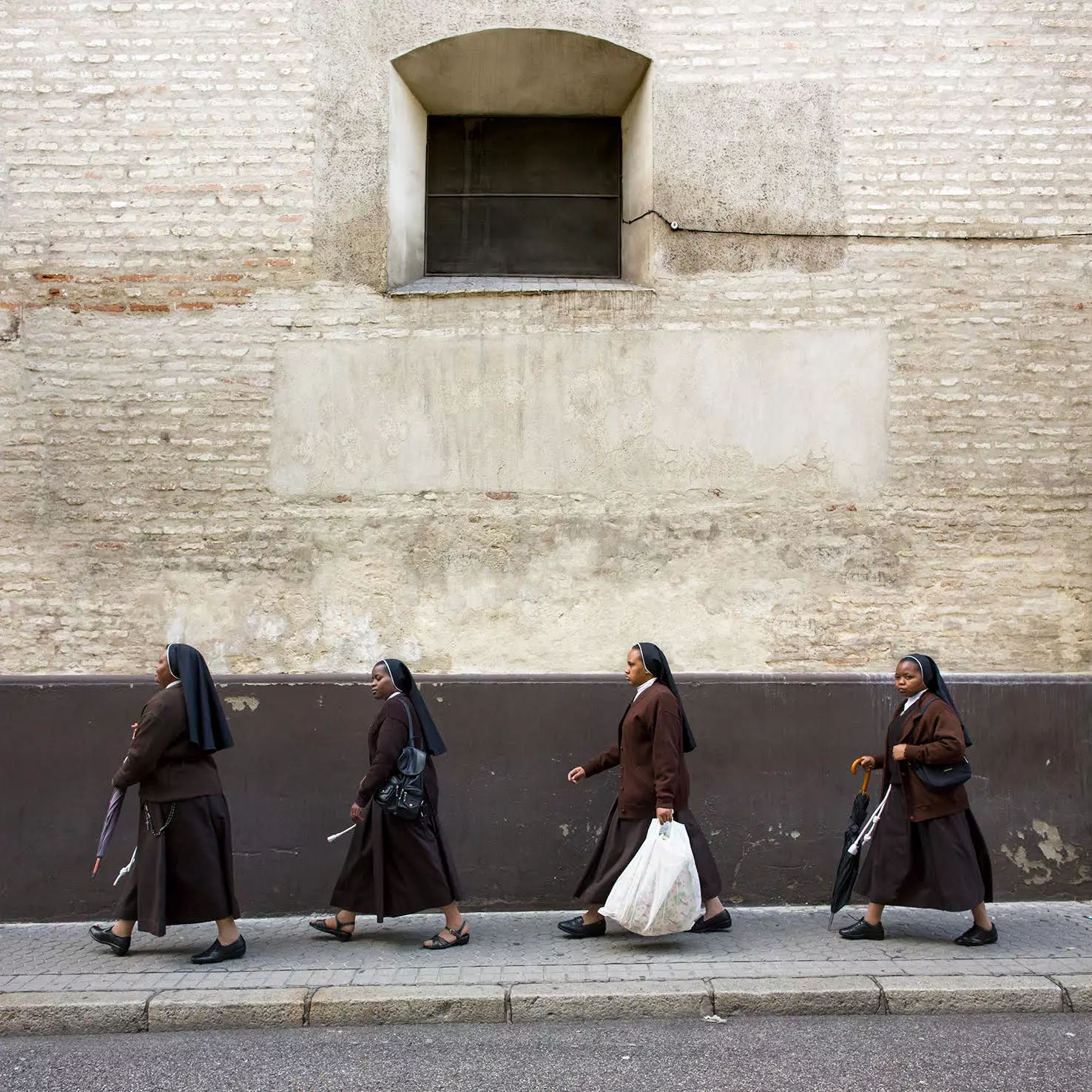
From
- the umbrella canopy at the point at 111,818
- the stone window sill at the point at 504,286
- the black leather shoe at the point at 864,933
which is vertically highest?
the stone window sill at the point at 504,286

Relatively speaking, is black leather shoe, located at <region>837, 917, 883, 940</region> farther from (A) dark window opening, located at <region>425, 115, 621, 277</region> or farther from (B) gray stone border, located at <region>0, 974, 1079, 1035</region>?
(A) dark window opening, located at <region>425, 115, 621, 277</region>

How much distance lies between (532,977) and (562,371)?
4152 mm

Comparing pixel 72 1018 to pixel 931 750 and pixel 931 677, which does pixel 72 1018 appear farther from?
pixel 931 677

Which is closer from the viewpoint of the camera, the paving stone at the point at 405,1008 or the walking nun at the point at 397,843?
the paving stone at the point at 405,1008

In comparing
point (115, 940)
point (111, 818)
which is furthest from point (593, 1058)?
Result: point (111, 818)

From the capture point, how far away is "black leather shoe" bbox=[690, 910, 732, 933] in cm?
722

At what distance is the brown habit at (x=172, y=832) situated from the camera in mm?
6602

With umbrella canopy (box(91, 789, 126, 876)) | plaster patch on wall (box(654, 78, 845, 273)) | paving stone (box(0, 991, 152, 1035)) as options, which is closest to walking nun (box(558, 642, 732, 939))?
paving stone (box(0, 991, 152, 1035))

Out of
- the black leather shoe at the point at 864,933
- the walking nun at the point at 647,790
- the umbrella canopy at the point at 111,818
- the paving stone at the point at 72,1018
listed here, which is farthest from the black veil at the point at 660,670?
the paving stone at the point at 72,1018

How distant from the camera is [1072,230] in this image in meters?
8.51

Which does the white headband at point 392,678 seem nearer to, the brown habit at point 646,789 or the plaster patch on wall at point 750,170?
the brown habit at point 646,789

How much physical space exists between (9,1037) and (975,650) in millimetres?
6337

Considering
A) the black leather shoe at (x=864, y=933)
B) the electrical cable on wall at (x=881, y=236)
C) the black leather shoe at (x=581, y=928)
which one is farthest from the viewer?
the electrical cable on wall at (x=881, y=236)

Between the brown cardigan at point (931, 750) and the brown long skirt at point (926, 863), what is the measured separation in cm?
5
